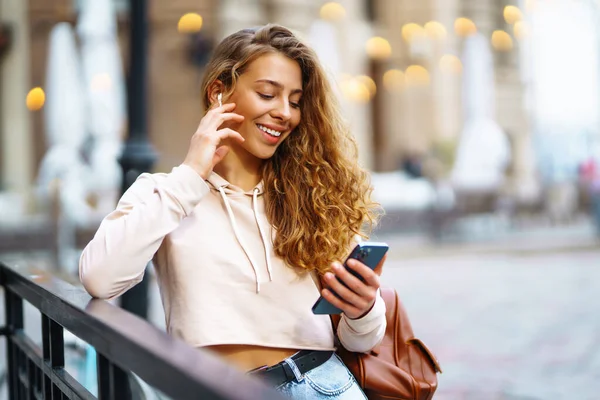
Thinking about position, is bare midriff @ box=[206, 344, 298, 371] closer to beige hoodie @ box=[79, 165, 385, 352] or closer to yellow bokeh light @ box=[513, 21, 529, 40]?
beige hoodie @ box=[79, 165, 385, 352]

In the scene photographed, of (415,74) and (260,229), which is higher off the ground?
(260,229)

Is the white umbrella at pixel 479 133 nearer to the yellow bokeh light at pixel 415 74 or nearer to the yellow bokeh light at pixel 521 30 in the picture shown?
the yellow bokeh light at pixel 521 30

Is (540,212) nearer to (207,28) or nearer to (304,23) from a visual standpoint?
(304,23)

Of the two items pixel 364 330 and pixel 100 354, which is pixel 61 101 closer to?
pixel 364 330

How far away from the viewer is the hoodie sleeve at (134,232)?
Result: 195 centimetres

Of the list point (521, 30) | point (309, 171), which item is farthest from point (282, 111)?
point (521, 30)

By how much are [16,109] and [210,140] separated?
15774mm

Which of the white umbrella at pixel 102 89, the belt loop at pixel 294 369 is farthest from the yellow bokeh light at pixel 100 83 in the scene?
the belt loop at pixel 294 369

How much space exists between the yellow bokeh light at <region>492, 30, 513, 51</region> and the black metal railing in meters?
30.0

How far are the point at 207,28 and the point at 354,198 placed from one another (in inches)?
718

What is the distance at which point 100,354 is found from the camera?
162cm

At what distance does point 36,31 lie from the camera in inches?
606

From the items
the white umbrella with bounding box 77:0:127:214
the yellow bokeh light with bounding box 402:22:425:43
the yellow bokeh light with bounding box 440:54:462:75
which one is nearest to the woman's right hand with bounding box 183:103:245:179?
the white umbrella with bounding box 77:0:127:214

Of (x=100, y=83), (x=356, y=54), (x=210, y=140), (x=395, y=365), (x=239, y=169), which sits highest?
(x=210, y=140)
